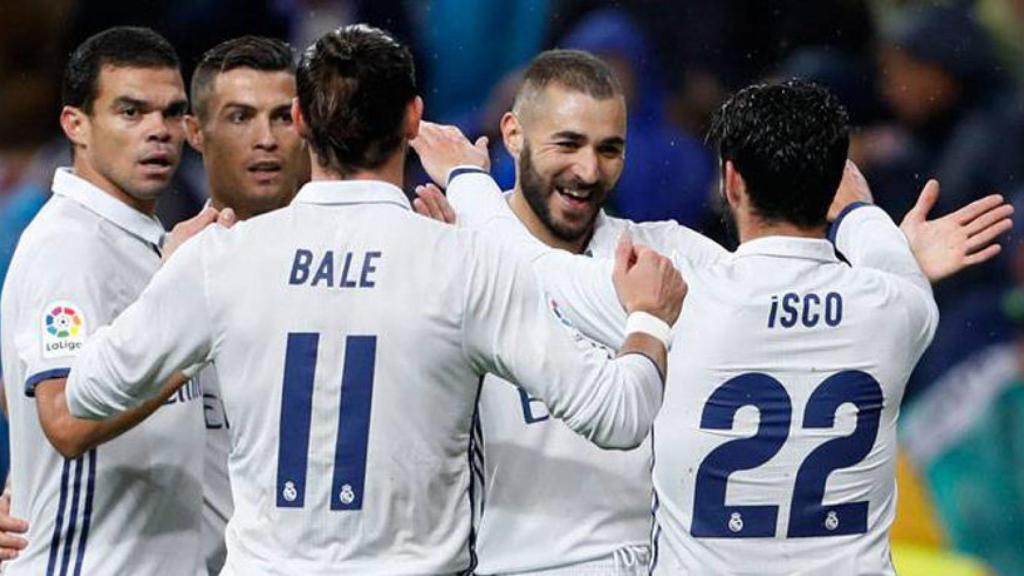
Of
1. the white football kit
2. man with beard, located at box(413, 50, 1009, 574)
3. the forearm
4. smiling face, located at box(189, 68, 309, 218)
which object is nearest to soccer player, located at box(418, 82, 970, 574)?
the white football kit

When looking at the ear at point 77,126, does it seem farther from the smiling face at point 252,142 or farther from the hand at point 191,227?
the hand at point 191,227

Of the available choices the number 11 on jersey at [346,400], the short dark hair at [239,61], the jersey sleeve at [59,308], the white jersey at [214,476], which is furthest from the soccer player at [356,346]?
the short dark hair at [239,61]

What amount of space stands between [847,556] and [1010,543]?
9.95 feet

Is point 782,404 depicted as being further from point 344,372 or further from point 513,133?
point 513,133

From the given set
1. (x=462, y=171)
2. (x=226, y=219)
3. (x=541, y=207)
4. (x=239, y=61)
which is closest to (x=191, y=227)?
(x=226, y=219)

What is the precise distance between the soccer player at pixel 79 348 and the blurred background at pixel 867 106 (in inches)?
95.0

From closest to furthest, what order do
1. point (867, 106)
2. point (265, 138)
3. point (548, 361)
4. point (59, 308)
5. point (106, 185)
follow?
Answer: point (548, 361) < point (59, 308) < point (106, 185) < point (265, 138) < point (867, 106)

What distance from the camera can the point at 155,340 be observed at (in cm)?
381

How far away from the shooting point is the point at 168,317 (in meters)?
3.81

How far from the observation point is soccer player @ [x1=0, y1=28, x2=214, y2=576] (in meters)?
4.48

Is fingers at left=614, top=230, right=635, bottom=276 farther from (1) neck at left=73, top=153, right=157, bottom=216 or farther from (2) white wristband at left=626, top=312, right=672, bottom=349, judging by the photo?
(1) neck at left=73, top=153, right=157, bottom=216

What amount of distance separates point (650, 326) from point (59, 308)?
1390 mm

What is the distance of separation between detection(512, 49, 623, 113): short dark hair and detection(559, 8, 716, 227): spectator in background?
2276 millimetres

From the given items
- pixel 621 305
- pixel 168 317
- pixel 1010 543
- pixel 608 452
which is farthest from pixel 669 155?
pixel 168 317
